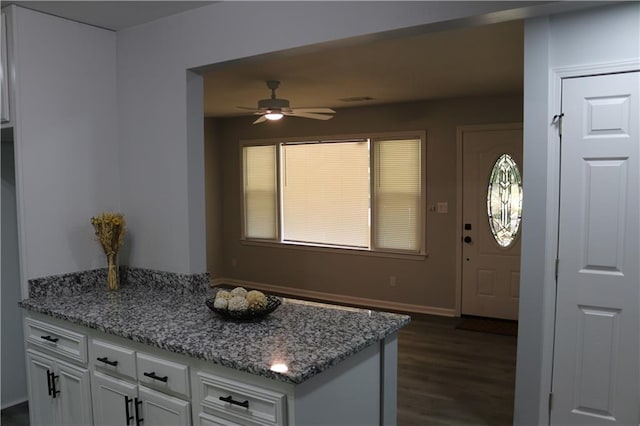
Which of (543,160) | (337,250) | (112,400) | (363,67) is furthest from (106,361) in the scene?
(337,250)

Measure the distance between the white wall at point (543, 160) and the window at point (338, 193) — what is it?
11.0ft

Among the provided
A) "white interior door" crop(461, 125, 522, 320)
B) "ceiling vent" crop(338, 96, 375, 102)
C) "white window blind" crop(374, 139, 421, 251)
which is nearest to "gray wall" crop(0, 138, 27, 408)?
"ceiling vent" crop(338, 96, 375, 102)

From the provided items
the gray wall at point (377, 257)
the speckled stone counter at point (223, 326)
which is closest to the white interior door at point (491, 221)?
the gray wall at point (377, 257)

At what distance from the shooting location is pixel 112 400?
89.7 inches

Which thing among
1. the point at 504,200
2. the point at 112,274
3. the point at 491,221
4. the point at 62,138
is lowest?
the point at 112,274

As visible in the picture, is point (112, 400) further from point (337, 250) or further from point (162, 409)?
point (337, 250)

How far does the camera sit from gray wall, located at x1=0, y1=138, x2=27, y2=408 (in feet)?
10.8

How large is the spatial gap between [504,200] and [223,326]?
4093 millimetres

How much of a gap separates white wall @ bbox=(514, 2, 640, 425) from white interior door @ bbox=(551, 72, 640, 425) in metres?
0.06

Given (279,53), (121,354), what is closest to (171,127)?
(279,53)

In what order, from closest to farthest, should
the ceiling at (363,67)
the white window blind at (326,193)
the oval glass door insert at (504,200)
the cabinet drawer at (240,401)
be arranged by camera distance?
the cabinet drawer at (240,401) → the ceiling at (363,67) → the oval glass door insert at (504,200) → the white window blind at (326,193)

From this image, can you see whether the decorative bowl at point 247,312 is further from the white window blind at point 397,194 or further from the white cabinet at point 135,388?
the white window blind at point 397,194

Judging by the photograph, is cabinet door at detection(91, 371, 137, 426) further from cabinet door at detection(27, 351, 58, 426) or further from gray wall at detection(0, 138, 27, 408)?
gray wall at detection(0, 138, 27, 408)

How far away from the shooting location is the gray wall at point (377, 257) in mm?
5645
